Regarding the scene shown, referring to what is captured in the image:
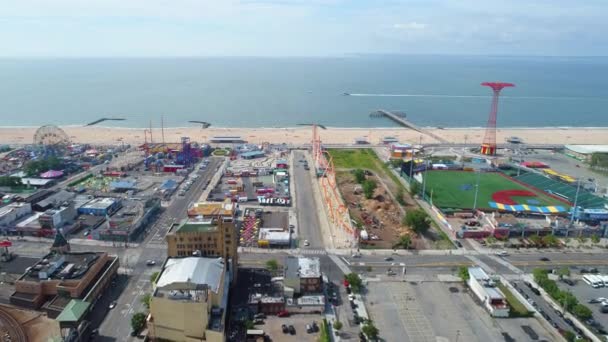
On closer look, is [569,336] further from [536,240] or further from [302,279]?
[302,279]

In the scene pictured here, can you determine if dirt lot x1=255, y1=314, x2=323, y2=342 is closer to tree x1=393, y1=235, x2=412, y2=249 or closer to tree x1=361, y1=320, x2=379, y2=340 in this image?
tree x1=361, y1=320, x2=379, y2=340

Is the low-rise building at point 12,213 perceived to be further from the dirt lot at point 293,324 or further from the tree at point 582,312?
the tree at point 582,312

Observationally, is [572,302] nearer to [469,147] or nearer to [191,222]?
[191,222]

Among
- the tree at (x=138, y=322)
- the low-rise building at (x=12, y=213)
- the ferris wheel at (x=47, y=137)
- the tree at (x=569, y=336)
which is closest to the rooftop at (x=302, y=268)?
the tree at (x=138, y=322)

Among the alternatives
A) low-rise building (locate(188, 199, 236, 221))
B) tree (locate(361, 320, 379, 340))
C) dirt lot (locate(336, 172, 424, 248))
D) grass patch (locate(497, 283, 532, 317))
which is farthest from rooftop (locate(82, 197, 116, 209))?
grass patch (locate(497, 283, 532, 317))

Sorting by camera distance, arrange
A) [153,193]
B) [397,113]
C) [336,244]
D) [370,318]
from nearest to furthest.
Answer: [370,318]
[336,244]
[153,193]
[397,113]

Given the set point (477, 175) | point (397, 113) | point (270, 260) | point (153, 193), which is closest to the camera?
point (270, 260)

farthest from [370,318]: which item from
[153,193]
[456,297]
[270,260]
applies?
[153,193]

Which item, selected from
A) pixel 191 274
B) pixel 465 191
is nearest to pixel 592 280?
pixel 465 191
